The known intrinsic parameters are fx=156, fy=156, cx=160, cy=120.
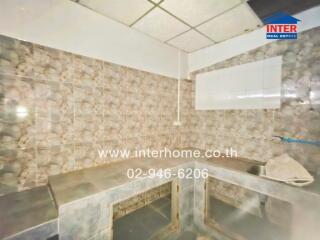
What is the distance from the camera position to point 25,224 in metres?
Result: 0.89

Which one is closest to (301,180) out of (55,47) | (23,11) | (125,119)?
(125,119)

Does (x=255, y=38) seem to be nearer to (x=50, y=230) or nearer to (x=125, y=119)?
(x=125, y=119)

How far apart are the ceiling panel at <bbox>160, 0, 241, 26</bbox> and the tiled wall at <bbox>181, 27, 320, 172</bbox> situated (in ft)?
2.48

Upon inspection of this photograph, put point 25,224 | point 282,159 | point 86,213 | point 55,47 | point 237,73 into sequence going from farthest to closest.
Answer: point 237,73 → point 282,159 → point 55,47 → point 86,213 → point 25,224

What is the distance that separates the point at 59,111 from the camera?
148 cm

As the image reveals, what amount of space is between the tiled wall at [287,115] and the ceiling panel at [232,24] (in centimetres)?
31

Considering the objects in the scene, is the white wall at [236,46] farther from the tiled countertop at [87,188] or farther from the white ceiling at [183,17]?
Result: the tiled countertop at [87,188]

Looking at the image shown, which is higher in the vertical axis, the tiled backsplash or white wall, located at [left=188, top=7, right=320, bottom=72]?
white wall, located at [left=188, top=7, right=320, bottom=72]

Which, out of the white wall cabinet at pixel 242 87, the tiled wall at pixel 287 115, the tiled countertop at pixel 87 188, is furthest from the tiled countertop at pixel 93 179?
the white wall cabinet at pixel 242 87

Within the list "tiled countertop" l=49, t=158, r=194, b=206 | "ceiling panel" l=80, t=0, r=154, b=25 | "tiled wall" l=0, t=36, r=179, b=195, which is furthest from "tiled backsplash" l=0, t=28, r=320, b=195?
"ceiling panel" l=80, t=0, r=154, b=25

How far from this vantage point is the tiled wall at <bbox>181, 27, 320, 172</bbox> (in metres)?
1.60

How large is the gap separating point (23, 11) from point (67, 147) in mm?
1209

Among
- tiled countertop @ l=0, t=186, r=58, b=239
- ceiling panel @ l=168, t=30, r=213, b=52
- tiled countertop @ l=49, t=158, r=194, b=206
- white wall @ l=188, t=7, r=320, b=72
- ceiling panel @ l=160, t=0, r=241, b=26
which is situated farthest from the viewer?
ceiling panel @ l=168, t=30, r=213, b=52

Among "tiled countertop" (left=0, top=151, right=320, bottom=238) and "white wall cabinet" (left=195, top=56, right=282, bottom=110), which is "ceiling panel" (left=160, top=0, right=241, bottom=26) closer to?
"white wall cabinet" (left=195, top=56, right=282, bottom=110)
